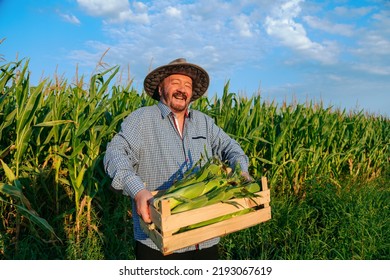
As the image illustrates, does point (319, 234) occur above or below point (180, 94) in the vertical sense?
below

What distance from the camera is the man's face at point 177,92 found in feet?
8.52

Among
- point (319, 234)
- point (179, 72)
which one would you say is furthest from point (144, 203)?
point (319, 234)

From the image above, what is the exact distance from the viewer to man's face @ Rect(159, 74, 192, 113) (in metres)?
2.60

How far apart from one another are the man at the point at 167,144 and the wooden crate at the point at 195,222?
275 millimetres

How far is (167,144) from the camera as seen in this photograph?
2.50 meters

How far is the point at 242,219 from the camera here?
222cm

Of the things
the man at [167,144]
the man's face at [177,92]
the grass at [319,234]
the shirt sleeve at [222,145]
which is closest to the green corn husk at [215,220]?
the man at [167,144]

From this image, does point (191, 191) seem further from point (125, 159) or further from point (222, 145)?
point (222, 145)

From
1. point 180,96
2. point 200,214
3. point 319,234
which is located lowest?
A: point 319,234

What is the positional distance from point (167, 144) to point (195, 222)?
0.68 meters

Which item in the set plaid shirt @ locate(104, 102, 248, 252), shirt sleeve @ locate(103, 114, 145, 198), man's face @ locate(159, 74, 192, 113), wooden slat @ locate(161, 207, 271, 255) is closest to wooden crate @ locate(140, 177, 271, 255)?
wooden slat @ locate(161, 207, 271, 255)

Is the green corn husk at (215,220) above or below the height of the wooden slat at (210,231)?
above

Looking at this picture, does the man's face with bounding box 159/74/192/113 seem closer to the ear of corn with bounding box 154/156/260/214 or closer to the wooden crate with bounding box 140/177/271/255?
the ear of corn with bounding box 154/156/260/214

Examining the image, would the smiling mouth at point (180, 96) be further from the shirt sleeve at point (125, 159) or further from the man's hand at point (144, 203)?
the man's hand at point (144, 203)
